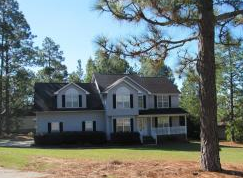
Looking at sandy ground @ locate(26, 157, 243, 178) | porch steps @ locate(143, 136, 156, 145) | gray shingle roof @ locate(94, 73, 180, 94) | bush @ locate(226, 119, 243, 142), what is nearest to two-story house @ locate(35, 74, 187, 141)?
gray shingle roof @ locate(94, 73, 180, 94)

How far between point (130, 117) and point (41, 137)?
9878mm

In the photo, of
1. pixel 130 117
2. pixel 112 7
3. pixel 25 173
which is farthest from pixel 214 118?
pixel 130 117

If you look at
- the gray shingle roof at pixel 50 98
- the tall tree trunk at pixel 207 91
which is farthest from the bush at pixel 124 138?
the tall tree trunk at pixel 207 91

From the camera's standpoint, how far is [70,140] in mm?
44844

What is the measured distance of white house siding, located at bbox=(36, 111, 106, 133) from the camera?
47031 mm

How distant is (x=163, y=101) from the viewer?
5256 cm

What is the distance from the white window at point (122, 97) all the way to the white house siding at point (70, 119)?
2.26m

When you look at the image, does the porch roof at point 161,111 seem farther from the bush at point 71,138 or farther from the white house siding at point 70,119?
the bush at point 71,138

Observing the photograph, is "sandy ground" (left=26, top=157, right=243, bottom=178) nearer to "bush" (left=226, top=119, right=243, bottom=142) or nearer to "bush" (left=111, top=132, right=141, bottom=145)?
"bush" (left=111, top=132, right=141, bottom=145)

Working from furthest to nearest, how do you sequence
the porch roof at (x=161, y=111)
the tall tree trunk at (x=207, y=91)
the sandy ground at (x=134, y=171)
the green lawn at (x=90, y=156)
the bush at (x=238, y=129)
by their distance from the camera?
1. the bush at (x=238, y=129)
2. the porch roof at (x=161, y=111)
3. the green lawn at (x=90, y=156)
4. the tall tree trunk at (x=207, y=91)
5. the sandy ground at (x=134, y=171)

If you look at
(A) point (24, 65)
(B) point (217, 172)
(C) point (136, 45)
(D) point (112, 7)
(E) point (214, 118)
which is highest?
(A) point (24, 65)

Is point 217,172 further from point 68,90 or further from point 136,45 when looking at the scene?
point 68,90

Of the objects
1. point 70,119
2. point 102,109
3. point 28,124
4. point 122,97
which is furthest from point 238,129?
point 28,124

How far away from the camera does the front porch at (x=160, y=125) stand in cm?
4959
